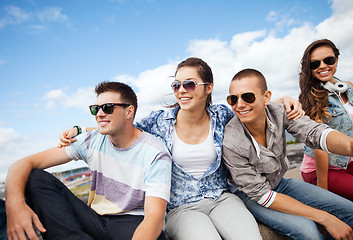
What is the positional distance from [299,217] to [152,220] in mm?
1572

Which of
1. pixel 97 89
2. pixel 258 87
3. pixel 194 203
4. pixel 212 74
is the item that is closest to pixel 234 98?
pixel 258 87

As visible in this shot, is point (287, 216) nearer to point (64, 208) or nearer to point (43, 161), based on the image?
point (64, 208)

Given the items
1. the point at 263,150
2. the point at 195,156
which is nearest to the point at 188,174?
the point at 195,156

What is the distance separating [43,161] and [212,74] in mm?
2221

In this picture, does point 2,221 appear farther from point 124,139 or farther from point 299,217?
point 299,217

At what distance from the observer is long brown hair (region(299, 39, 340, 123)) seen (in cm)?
337

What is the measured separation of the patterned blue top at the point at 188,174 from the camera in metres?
2.79

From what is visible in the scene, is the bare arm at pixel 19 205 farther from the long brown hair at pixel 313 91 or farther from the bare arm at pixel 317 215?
the long brown hair at pixel 313 91

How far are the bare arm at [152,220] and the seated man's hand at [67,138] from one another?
1085 millimetres

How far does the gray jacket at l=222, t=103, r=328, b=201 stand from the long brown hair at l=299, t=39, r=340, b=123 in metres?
0.66

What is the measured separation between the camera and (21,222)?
2.10 meters

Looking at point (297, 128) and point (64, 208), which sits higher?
point (297, 128)

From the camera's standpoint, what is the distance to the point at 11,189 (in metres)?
2.21

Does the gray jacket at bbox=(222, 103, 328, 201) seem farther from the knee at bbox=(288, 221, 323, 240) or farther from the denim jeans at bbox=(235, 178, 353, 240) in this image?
the knee at bbox=(288, 221, 323, 240)
